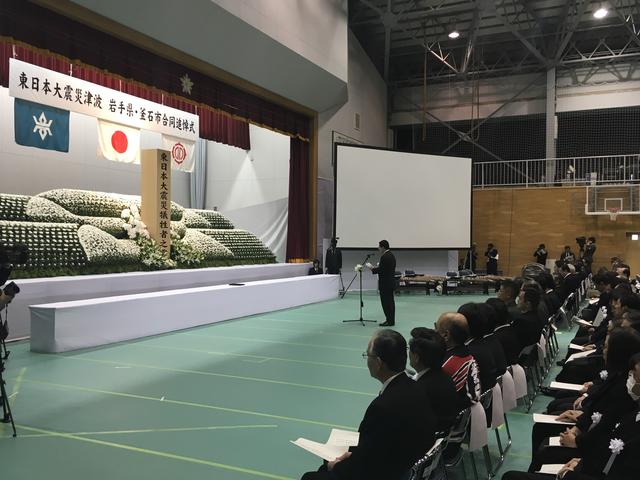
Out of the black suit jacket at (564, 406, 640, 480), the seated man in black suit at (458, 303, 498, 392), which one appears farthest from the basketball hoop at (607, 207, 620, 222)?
the black suit jacket at (564, 406, 640, 480)

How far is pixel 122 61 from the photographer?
903 centimetres

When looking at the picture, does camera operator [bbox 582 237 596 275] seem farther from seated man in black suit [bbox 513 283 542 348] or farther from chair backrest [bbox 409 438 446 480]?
chair backrest [bbox 409 438 446 480]

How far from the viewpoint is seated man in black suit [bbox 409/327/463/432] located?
2.50 meters

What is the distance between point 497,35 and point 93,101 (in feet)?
41.9

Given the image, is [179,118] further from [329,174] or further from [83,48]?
[329,174]

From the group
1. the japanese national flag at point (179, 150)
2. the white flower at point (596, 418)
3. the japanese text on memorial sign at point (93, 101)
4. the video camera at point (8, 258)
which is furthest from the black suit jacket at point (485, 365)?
the japanese national flag at point (179, 150)

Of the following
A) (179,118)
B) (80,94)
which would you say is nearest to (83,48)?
(80,94)

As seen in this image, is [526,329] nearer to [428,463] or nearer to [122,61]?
[428,463]

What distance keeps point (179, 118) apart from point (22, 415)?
24.6 feet

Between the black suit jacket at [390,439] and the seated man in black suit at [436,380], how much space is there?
49cm

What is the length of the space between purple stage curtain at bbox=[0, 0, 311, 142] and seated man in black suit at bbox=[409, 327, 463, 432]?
23.7 feet

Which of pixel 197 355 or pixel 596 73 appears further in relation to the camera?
pixel 596 73

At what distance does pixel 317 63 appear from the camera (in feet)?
41.5

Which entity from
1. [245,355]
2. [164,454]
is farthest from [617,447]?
[245,355]
